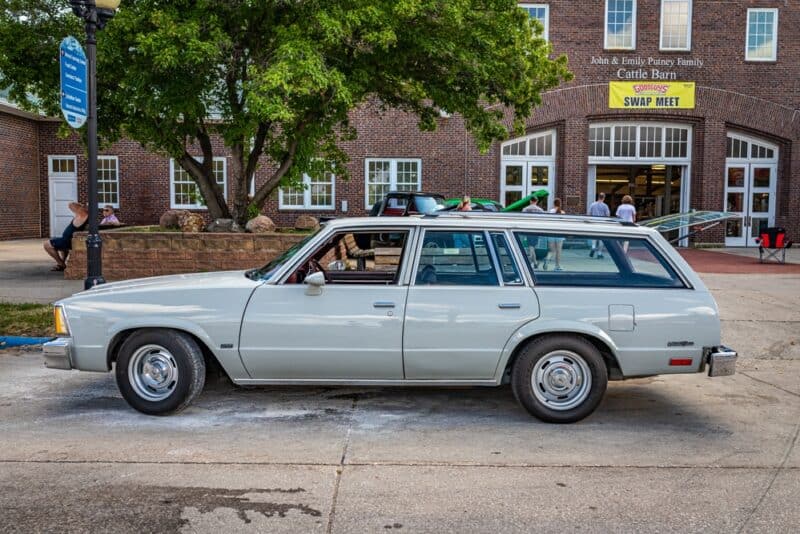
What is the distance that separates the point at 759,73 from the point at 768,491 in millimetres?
26290

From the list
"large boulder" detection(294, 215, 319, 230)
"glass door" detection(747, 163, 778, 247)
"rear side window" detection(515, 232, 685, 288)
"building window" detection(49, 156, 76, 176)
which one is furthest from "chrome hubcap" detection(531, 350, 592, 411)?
"building window" detection(49, 156, 76, 176)

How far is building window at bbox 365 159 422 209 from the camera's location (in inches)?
1072

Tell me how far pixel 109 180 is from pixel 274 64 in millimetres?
18542

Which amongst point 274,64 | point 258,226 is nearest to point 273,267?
point 274,64

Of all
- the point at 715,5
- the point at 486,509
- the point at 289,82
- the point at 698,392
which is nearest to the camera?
the point at 486,509

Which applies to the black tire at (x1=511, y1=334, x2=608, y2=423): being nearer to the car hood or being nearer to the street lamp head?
the car hood

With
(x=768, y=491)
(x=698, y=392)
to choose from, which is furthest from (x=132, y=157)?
(x=768, y=491)

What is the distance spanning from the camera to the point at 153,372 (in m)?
5.76

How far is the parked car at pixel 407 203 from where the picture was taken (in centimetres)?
1942

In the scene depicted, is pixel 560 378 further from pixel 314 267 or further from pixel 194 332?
pixel 194 332

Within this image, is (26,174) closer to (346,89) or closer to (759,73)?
(346,89)

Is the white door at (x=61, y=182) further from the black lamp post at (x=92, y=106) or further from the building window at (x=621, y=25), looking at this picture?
the black lamp post at (x=92, y=106)

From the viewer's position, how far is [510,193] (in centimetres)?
2758

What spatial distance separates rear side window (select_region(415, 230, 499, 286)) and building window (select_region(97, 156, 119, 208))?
24.4 m
